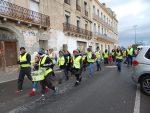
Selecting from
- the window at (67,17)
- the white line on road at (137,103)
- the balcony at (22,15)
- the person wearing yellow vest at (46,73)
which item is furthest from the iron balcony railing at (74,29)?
the white line on road at (137,103)

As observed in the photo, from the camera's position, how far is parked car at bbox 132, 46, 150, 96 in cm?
909

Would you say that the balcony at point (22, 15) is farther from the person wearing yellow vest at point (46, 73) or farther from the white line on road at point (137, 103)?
the white line on road at point (137, 103)

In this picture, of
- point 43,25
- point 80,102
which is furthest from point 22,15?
point 80,102

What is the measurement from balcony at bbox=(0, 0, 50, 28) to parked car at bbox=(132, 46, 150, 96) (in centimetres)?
1131

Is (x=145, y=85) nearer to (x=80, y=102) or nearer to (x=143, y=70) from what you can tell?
(x=143, y=70)

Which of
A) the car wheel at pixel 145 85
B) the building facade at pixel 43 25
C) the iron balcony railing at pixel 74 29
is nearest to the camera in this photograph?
the car wheel at pixel 145 85

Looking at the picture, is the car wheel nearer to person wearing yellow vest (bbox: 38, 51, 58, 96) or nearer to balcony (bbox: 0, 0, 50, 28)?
person wearing yellow vest (bbox: 38, 51, 58, 96)

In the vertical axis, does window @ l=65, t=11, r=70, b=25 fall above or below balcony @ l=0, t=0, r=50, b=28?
above

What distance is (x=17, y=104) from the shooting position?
8.17m

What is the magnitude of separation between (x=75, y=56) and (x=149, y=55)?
3979 mm

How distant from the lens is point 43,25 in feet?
79.4

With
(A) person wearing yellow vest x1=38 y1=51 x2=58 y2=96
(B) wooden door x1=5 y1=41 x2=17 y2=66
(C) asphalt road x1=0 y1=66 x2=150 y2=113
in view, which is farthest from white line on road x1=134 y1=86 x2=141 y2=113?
(B) wooden door x1=5 y1=41 x2=17 y2=66

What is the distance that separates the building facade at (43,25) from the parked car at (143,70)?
37.1ft

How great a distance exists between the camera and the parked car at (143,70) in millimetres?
9094
